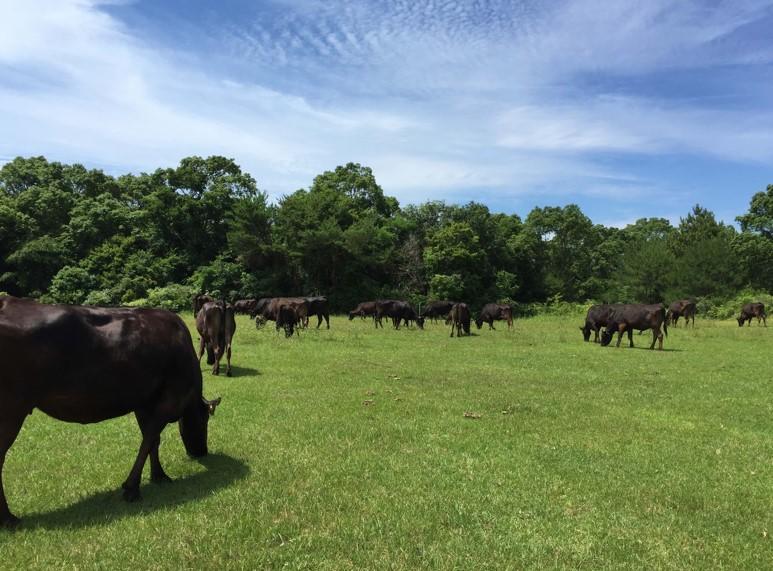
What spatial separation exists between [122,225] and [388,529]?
201ft

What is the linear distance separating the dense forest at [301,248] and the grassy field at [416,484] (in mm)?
40361

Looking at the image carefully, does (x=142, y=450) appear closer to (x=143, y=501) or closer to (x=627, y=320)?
(x=143, y=501)

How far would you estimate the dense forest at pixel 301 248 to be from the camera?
5247 cm

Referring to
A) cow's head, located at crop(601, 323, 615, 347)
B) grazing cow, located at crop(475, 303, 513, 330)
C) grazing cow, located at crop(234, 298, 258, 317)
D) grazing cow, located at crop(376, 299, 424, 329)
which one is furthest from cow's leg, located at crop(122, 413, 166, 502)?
grazing cow, located at crop(234, 298, 258, 317)

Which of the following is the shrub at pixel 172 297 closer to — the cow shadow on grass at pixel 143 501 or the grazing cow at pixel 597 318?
the grazing cow at pixel 597 318

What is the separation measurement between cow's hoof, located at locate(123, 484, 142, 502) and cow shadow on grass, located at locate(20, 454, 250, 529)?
2.0 inches

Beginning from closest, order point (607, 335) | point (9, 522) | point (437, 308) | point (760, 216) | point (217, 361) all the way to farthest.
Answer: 1. point (9, 522)
2. point (217, 361)
3. point (607, 335)
4. point (437, 308)
5. point (760, 216)

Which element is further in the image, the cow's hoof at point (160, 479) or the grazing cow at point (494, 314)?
the grazing cow at point (494, 314)

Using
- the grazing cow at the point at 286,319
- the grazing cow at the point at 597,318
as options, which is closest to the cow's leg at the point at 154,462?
the grazing cow at the point at 286,319

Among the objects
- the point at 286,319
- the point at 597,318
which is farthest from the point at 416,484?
the point at 597,318

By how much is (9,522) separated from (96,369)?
1544mm

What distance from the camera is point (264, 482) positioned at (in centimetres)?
626

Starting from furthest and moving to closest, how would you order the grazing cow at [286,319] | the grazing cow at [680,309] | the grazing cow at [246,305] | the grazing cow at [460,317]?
the grazing cow at [246,305] → the grazing cow at [680,309] → the grazing cow at [460,317] → the grazing cow at [286,319]

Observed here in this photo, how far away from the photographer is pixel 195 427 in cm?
691
